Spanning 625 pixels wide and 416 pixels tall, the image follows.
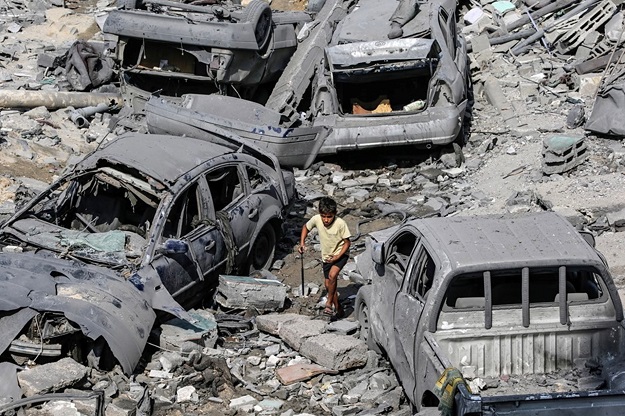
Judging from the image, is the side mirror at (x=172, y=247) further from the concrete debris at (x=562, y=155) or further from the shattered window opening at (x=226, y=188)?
the concrete debris at (x=562, y=155)

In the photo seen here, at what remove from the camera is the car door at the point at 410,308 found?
26.1 ft

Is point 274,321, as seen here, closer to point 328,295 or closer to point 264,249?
point 328,295

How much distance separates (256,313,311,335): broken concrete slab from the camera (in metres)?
10.2

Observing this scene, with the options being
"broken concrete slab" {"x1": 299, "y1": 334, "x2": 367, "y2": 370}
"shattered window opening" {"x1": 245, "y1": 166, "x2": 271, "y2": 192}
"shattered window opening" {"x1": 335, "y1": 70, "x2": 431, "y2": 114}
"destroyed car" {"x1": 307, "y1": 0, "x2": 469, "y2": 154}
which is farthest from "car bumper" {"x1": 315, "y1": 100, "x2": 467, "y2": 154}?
"broken concrete slab" {"x1": 299, "y1": 334, "x2": 367, "y2": 370}

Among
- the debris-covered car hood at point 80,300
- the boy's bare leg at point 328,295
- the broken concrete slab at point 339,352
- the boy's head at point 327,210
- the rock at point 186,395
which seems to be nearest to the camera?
the debris-covered car hood at point 80,300

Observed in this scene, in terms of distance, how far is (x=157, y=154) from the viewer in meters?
10.9

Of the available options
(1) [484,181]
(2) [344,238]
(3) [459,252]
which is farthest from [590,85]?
(3) [459,252]

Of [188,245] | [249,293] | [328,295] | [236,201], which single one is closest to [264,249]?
[236,201]

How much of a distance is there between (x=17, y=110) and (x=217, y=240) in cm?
776

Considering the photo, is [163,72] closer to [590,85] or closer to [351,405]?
[590,85]

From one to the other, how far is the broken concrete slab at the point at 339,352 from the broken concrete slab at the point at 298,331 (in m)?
0.23

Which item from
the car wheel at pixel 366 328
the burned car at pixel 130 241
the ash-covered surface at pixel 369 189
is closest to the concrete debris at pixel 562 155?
the ash-covered surface at pixel 369 189

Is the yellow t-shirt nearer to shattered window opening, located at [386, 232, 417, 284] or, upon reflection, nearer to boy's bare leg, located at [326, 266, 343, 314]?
boy's bare leg, located at [326, 266, 343, 314]

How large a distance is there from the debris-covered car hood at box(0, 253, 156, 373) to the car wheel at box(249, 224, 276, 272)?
8.21ft
